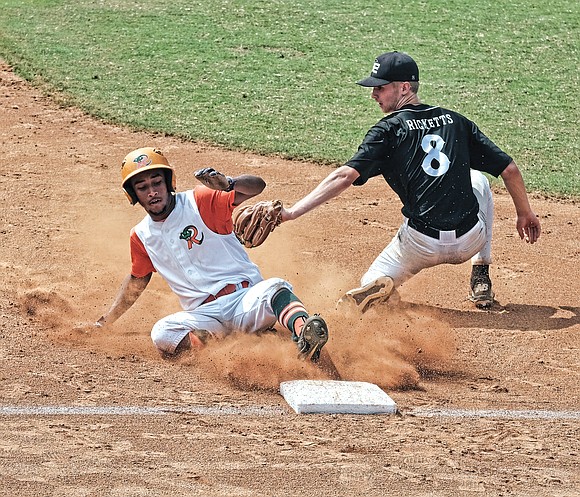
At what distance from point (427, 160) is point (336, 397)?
6.47ft

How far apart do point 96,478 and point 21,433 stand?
688mm

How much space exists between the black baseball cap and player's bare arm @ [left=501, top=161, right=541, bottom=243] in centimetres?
89

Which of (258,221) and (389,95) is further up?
(389,95)

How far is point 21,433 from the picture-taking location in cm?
484

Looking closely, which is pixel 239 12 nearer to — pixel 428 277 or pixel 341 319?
pixel 428 277

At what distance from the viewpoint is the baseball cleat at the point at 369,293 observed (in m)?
6.73

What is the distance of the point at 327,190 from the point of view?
6.43m

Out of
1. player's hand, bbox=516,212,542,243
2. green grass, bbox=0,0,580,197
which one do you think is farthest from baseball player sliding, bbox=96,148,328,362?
green grass, bbox=0,0,580,197

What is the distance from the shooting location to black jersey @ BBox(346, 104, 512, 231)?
21.8 ft

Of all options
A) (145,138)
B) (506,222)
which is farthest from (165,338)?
(145,138)

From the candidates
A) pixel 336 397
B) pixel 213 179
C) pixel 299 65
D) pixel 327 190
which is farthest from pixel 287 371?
pixel 299 65

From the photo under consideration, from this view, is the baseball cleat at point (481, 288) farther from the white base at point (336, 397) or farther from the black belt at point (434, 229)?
the white base at point (336, 397)

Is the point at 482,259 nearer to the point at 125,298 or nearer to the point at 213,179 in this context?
the point at 213,179

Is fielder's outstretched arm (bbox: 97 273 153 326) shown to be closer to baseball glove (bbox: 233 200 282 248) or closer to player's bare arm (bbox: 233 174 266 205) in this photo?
baseball glove (bbox: 233 200 282 248)
